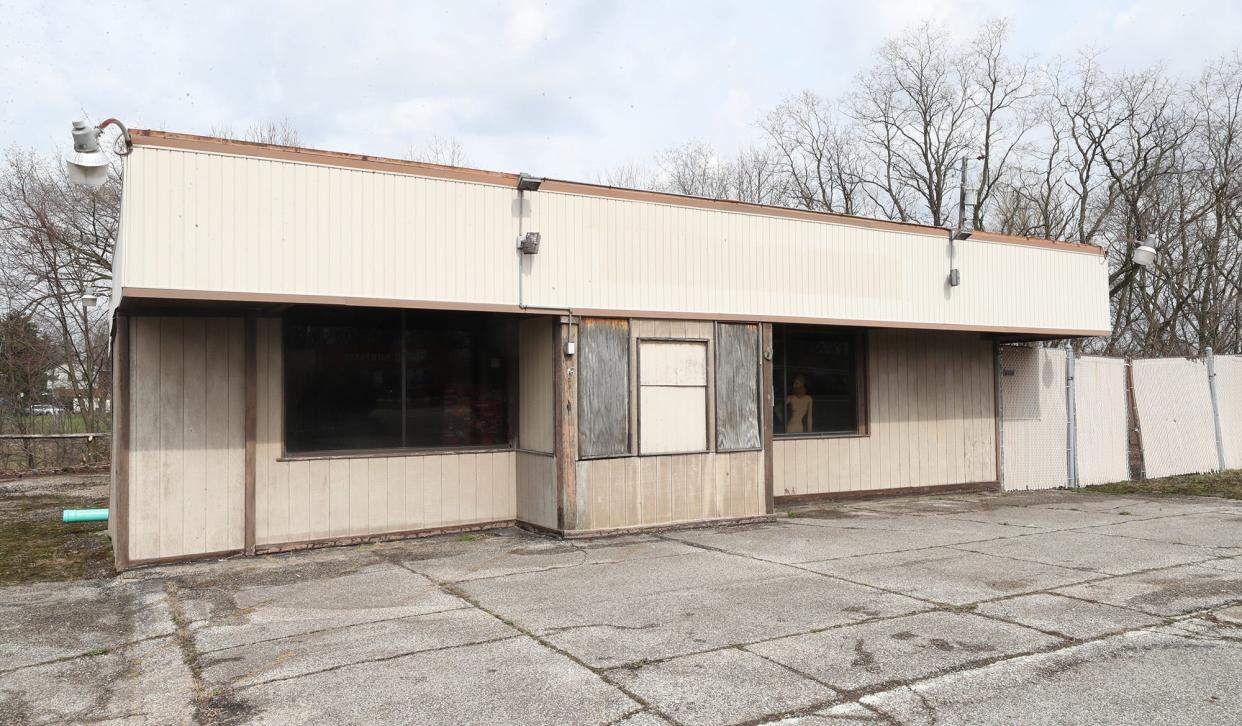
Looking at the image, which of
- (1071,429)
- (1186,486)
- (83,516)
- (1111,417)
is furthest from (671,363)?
(1186,486)

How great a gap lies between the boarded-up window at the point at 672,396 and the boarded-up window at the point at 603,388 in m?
0.20

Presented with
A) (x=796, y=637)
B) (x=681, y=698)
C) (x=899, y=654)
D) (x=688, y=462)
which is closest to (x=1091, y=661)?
(x=899, y=654)

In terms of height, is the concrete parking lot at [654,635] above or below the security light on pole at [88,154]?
below

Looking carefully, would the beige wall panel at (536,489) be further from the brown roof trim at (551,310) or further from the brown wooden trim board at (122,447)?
the brown wooden trim board at (122,447)

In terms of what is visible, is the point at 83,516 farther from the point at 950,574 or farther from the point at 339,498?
the point at 950,574

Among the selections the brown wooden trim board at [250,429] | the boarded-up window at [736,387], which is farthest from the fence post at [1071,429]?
the brown wooden trim board at [250,429]

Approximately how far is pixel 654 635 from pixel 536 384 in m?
4.38

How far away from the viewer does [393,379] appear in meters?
9.10

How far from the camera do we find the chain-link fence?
13109 millimetres

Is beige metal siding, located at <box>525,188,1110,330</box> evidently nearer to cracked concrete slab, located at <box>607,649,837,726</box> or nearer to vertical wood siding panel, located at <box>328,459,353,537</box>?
vertical wood siding panel, located at <box>328,459,353,537</box>

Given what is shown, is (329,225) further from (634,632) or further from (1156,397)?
(1156,397)

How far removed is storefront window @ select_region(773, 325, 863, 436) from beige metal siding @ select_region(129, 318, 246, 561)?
6512 mm

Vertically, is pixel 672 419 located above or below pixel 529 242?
below

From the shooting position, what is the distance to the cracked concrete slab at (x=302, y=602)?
224 inches
